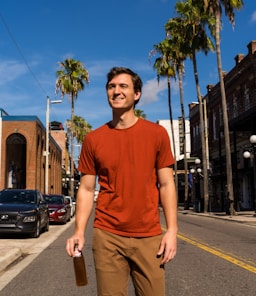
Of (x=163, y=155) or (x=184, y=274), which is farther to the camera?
(x=184, y=274)

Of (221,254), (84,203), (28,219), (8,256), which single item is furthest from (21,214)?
(84,203)

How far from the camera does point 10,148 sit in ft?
143

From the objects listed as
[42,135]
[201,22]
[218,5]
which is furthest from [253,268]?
[42,135]

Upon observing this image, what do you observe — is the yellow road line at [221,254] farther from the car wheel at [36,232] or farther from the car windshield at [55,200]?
the car windshield at [55,200]

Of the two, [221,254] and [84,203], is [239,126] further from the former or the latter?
[84,203]

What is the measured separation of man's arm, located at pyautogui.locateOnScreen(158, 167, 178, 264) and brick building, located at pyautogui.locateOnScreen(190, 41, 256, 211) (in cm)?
2526

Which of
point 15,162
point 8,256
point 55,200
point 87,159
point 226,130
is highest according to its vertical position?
point 226,130

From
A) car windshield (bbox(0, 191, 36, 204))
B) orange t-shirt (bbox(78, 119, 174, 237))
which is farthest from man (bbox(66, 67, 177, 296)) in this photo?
car windshield (bbox(0, 191, 36, 204))

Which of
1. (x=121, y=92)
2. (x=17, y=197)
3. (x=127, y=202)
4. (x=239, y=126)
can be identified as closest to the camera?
(x=127, y=202)

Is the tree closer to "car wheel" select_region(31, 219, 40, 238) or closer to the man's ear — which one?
"car wheel" select_region(31, 219, 40, 238)

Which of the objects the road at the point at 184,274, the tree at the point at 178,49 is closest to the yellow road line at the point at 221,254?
the road at the point at 184,274

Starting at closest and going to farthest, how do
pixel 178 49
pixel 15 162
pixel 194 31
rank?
1. pixel 194 31
2. pixel 178 49
3. pixel 15 162

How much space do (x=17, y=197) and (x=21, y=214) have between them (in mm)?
1959

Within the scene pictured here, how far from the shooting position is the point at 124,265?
3049 mm
